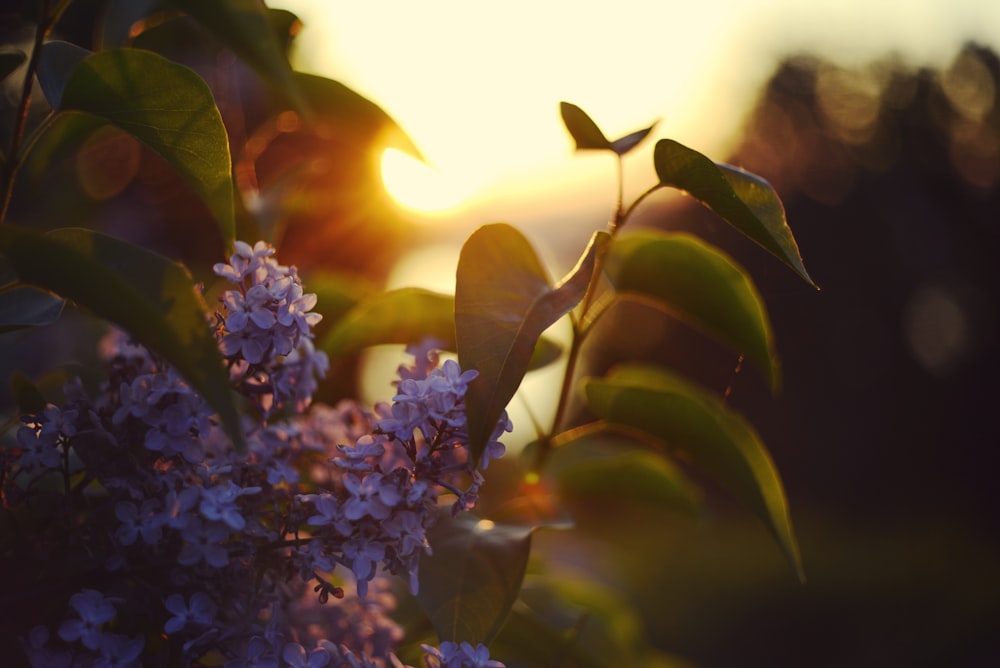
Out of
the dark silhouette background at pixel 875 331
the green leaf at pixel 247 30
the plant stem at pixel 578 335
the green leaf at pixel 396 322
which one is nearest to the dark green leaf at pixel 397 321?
the green leaf at pixel 396 322

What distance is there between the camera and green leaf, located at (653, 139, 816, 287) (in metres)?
0.56

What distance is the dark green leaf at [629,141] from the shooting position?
65cm

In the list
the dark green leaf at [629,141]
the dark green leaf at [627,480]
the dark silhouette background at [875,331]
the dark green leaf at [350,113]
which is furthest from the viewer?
the dark silhouette background at [875,331]

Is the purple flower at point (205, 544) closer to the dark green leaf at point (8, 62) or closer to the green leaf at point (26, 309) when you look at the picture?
the green leaf at point (26, 309)

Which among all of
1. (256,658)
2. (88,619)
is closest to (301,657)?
(256,658)

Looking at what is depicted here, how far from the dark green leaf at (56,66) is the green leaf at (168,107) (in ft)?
0.11

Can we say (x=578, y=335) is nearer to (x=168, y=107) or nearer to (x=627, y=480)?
(x=627, y=480)

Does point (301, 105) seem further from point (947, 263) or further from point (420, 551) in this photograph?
point (947, 263)

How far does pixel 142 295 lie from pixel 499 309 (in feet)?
A: 0.70

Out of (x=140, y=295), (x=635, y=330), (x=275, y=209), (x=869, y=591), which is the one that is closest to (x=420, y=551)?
(x=140, y=295)

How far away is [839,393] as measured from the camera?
30.4ft

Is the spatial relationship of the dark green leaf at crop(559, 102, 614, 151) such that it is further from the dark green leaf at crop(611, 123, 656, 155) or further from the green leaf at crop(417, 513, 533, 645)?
the green leaf at crop(417, 513, 533, 645)

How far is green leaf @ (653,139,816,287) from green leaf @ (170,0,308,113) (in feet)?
0.89

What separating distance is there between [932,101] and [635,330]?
12.0 feet
